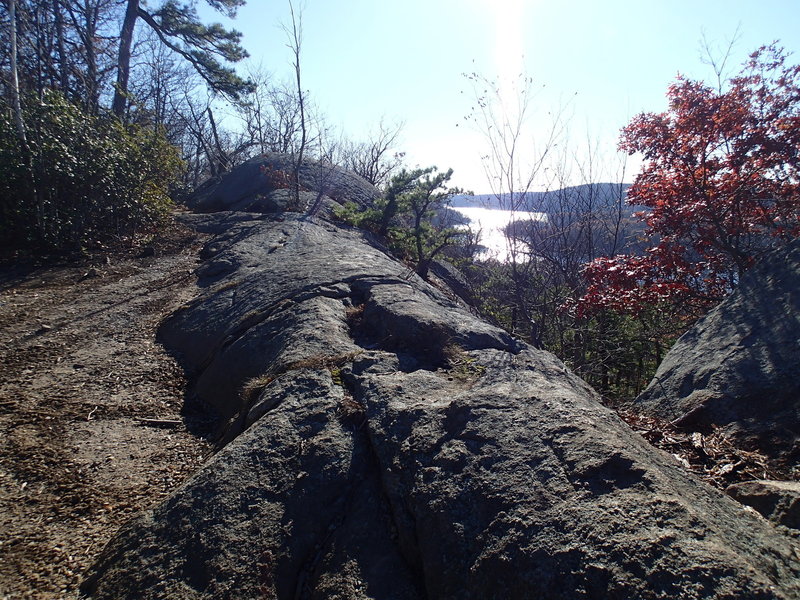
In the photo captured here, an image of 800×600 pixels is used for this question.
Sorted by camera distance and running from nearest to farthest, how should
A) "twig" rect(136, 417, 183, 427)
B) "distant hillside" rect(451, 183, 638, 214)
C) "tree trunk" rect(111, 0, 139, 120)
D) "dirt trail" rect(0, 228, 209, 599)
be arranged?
1. "dirt trail" rect(0, 228, 209, 599)
2. "twig" rect(136, 417, 183, 427)
3. "distant hillside" rect(451, 183, 638, 214)
4. "tree trunk" rect(111, 0, 139, 120)

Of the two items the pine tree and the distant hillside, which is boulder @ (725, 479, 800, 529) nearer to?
the distant hillside

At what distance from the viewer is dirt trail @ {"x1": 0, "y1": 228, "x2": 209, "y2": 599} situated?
207 centimetres

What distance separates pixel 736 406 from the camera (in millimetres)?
2826

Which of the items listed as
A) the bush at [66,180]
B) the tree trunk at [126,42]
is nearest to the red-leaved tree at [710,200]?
the bush at [66,180]

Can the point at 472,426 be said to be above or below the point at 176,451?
above

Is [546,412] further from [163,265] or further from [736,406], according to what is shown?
[163,265]

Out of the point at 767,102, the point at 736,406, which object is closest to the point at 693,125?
the point at 767,102

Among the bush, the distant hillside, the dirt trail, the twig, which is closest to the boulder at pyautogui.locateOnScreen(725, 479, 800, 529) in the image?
the dirt trail

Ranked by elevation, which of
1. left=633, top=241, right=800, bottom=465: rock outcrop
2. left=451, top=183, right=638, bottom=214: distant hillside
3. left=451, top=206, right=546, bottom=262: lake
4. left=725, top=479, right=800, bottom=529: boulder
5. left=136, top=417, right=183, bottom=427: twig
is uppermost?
left=451, top=183, right=638, bottom=214: distant hillside

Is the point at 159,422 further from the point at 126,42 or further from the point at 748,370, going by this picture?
the point at 126,42

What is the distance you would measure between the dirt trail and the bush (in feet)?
3.03

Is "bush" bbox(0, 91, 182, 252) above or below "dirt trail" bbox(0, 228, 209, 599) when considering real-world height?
above

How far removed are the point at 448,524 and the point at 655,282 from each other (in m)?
4.67

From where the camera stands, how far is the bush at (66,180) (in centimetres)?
589
